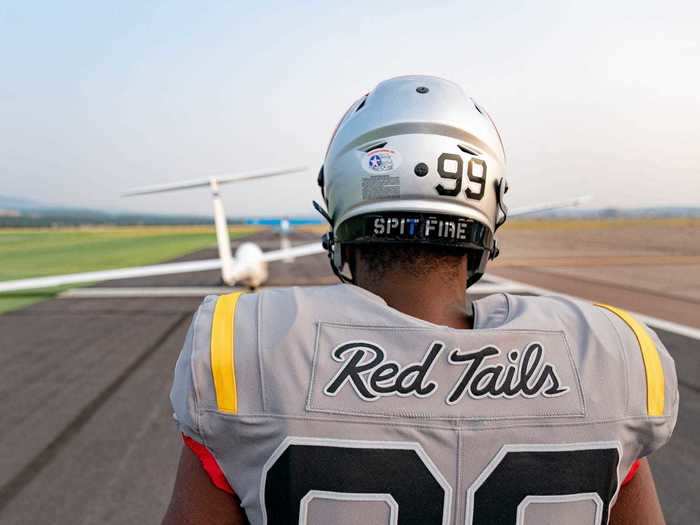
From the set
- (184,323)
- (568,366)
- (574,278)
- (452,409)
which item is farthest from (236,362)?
(574,278)

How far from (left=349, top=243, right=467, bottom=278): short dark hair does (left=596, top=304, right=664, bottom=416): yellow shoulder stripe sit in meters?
0.43

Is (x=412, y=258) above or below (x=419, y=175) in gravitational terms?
below

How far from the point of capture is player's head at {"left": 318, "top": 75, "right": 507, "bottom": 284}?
46.0 inches

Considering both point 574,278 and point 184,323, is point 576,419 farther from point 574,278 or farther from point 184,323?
point 574,278

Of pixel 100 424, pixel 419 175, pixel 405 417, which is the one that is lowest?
pixel 100 424

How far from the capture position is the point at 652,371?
1.00 m

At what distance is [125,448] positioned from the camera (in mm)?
4180

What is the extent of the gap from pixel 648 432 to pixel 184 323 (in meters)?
9.36

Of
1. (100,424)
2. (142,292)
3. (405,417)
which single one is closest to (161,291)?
(142,292)

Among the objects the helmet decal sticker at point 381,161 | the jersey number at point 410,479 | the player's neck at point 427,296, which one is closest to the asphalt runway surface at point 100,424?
the jersey number at point 410,479

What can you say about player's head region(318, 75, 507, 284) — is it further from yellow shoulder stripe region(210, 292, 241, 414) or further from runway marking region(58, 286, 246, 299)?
runway marking region(58, 286, 246, 299)

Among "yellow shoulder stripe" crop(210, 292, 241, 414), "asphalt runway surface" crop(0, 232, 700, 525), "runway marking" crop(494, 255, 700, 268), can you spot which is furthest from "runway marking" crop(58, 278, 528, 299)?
"yellow shoulder stripe" crop(210, 292, 241, 414)

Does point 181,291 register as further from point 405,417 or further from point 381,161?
point 405,417

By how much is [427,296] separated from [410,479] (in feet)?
1.45
